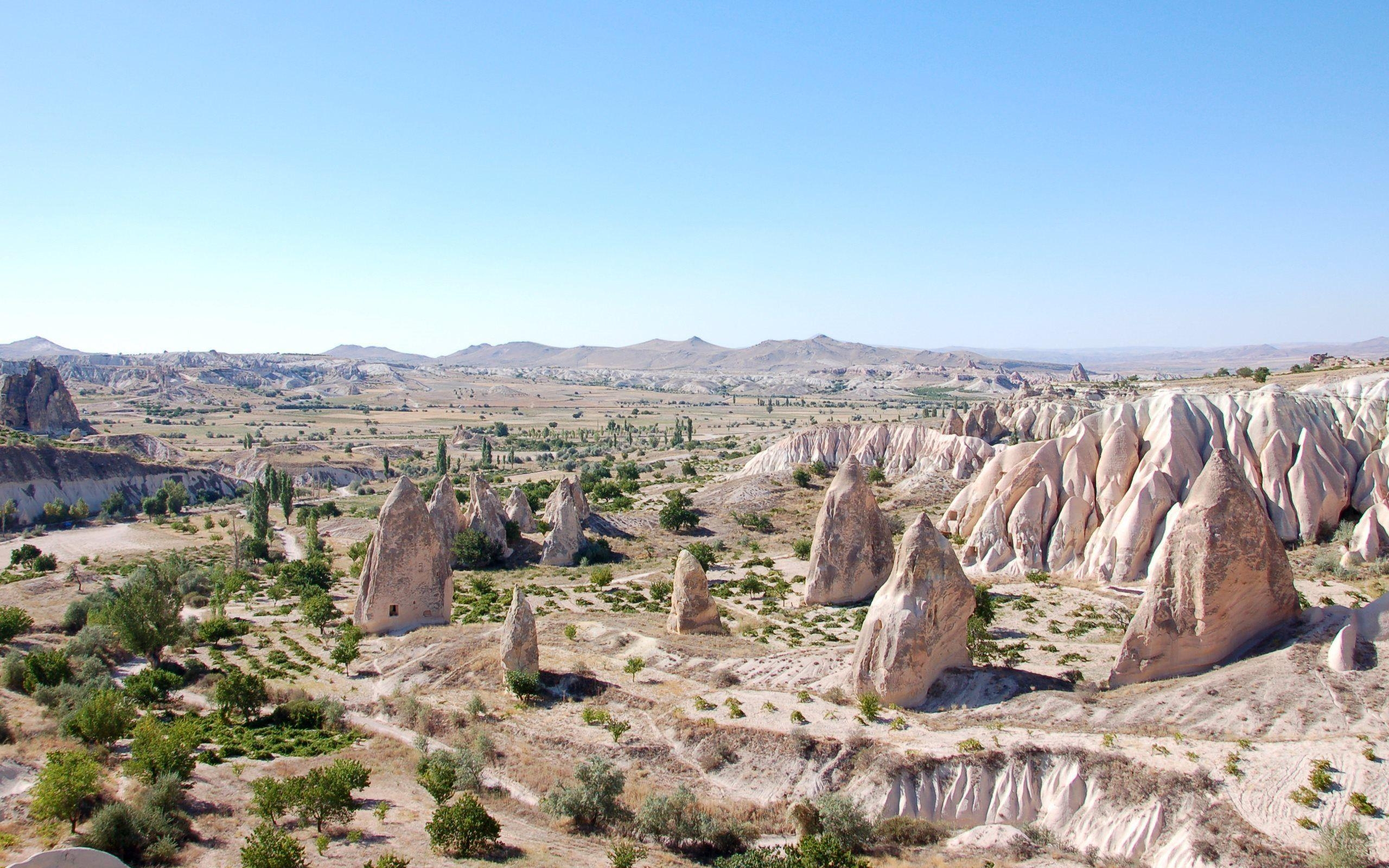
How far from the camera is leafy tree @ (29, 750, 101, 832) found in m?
16.0

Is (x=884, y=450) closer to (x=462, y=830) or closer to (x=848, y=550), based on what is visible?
(x=848, y=550)

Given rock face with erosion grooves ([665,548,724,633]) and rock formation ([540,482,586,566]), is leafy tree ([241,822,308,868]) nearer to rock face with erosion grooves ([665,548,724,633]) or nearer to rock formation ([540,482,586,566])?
rock face with erosion grooves ([665,548,724,633])

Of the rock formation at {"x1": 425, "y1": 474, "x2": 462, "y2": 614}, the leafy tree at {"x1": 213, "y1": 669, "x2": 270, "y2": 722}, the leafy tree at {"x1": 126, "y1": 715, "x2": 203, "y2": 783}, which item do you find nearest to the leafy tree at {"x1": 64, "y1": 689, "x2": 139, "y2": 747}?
the leafy tree at {"x1": 126, "y1": 715, "x2": 203, "y2": 783}

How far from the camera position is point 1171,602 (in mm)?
20734

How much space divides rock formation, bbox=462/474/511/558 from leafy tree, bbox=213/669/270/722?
2438 centimetres

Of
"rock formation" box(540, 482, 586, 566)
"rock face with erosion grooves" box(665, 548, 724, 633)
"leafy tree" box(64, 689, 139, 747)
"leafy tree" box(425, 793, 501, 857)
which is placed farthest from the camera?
"rock formation" box(540, 482, 586, 566)

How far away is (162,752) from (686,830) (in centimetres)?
1228

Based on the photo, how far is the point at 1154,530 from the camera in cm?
3541

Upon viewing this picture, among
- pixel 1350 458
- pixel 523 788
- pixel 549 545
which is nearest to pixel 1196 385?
pixel 1350 458

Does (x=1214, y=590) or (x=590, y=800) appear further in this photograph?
(x=1214, y=590)

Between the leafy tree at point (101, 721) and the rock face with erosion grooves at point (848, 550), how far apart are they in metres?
25.3

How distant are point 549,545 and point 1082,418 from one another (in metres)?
31.1

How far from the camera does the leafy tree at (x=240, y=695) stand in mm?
24047

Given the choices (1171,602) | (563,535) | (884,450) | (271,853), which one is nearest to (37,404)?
(563,535)
